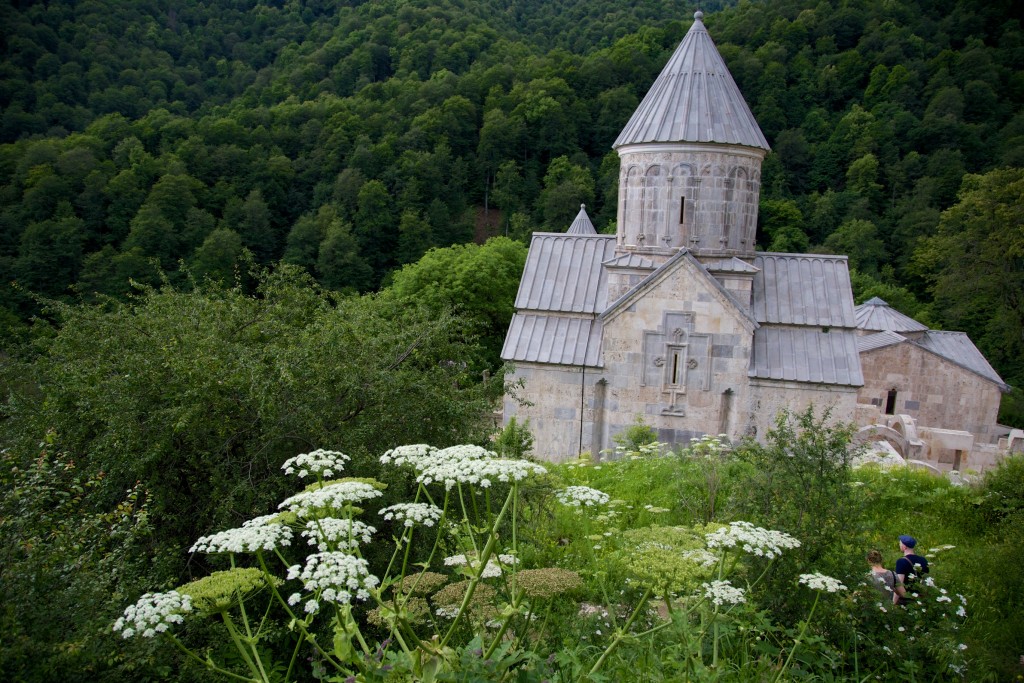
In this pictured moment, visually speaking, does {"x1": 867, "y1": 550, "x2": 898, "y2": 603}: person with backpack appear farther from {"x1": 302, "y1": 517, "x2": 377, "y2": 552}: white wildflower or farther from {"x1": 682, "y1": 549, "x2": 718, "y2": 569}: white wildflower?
{"x1": 302, "y1": 517, "x2": 377, "y2": 552}: white wildflower

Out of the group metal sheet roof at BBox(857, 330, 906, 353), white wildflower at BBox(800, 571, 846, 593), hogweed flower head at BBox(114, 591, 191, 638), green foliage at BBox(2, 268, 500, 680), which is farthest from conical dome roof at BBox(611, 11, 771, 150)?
hogweed flower head at BBox(114, 591, 191, 638)

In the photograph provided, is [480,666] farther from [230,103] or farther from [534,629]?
[230,103]

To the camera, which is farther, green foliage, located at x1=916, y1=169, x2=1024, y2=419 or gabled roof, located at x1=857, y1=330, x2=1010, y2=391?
green foliage, located at x1=916, y1=169, x2=1024, y2=419

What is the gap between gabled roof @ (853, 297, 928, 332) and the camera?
1880 cm

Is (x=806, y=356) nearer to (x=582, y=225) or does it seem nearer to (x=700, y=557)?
(x=700, y=557)

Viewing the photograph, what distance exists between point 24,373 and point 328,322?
2874mm

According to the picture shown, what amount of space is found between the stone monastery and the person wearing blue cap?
18.6 ft

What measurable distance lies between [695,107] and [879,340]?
373 inches

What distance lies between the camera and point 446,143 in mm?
41062

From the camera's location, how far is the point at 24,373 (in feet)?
21.1

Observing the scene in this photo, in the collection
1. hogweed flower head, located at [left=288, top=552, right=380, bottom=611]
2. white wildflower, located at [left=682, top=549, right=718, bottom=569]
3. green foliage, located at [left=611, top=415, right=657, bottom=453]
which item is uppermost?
hogweed flower head, located at [left=288, top=552, right=380, bottom=611]

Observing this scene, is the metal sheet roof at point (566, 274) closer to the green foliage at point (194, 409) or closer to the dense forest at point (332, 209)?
the dense forest at point (332, 209)

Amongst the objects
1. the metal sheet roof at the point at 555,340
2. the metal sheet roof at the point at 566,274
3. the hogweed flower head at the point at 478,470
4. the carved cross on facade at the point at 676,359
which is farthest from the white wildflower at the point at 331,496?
the metal sheet roof at the point at 566,274

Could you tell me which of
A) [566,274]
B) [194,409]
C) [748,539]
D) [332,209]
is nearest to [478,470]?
[748,539]
